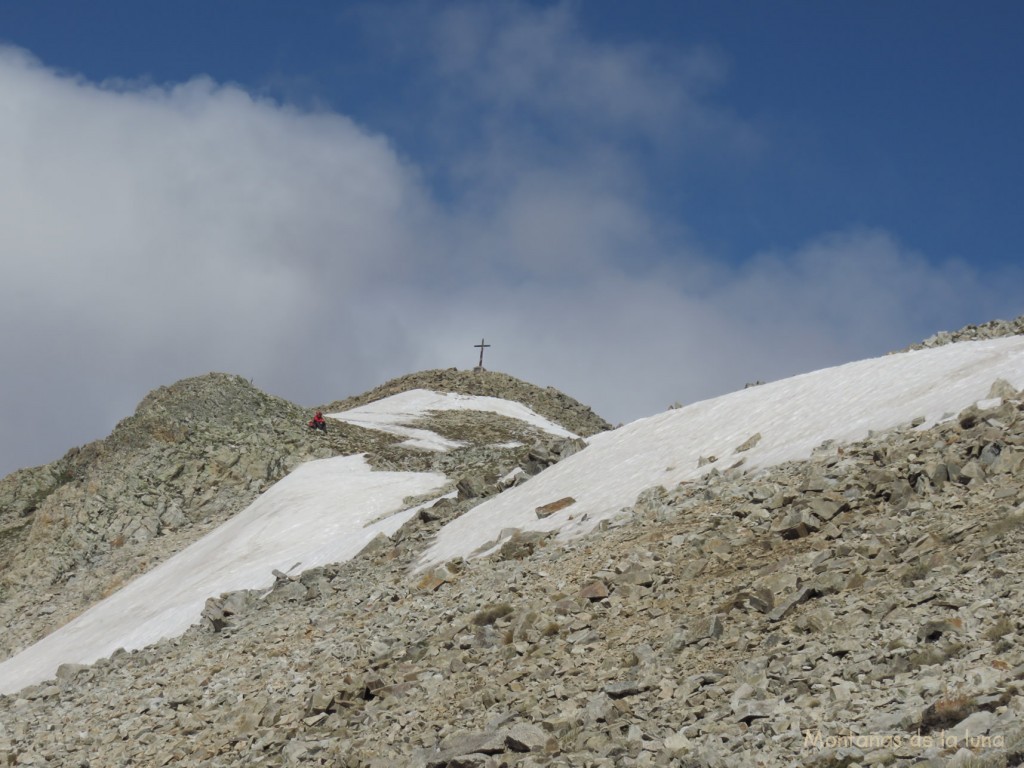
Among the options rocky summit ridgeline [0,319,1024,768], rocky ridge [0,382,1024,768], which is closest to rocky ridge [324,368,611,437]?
rocky summit ridgeline [0,319,1024,768]

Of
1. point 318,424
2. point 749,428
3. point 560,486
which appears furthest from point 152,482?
point 749,428

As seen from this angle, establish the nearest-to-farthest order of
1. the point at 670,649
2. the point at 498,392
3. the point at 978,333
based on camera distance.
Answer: the point at 670,649
the point at 978,333
the point at 498,392

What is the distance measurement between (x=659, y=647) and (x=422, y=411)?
50990 millimetres

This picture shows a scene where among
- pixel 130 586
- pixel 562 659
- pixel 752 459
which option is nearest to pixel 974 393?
pixel 752 459

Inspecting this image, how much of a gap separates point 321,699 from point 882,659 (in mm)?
10082

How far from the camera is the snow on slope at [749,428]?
78.8 feet

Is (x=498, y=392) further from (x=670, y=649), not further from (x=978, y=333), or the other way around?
(x=670, y=649)

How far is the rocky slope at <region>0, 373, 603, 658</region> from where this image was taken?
44.1 metres

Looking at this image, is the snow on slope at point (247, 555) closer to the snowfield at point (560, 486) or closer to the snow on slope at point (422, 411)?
the snowfield at point (560, 486)

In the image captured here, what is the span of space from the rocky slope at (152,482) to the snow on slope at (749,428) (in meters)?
7.24

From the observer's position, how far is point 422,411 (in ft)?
217

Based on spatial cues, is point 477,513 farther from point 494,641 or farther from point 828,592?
point 828,592

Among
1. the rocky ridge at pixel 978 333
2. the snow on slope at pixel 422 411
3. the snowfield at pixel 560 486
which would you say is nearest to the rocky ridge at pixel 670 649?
the snowfield at pixel 560 486

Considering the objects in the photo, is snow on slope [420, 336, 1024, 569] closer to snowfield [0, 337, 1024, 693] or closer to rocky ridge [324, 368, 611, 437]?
snowfield [0, 337, 1024, 693]
